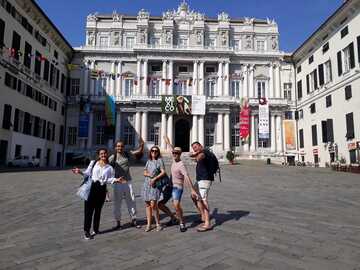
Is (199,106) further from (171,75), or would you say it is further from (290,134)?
(290,134)

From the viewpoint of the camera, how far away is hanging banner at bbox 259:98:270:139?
142 ft

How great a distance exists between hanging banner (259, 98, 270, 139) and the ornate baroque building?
7.98ft

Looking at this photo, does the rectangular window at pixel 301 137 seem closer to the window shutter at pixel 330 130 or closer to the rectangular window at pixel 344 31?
the window shutter at pixel 330 130

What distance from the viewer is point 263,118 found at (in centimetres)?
4359

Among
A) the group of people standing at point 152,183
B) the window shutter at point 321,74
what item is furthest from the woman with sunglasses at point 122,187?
the window shutter at point 321,74

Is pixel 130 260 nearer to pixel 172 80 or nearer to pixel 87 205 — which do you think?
pixel 87 205

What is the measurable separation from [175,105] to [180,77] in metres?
→ 6.54

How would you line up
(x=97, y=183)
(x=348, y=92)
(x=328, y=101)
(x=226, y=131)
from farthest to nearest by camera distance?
(x=226, y=131), (x=328, y=101), (x=348, y=92), (x=97, y=183)

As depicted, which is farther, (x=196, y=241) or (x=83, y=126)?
(x=83, y=126)

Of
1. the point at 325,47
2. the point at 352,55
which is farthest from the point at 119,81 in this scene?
the point at 352,55

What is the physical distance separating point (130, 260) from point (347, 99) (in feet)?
105

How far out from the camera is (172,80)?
4628 centimetres

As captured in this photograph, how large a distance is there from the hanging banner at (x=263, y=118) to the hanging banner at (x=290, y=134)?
2.70m

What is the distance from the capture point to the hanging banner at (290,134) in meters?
43.8
